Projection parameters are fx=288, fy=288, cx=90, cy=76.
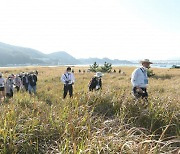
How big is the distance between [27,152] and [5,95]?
1067 centimetres

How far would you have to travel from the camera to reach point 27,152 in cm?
491

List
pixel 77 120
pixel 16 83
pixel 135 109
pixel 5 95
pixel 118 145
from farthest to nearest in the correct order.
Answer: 1. pixel 16 83
2. pixel 5 95
3. pixel 135 109
4. pixel 77 120
5. pixel 118 145

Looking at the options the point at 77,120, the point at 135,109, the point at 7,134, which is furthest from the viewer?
the point at 135,109

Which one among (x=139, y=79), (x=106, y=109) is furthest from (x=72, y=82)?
(x=106, y=109)

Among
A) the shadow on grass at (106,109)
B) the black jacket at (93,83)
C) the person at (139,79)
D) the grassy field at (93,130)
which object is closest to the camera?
the grassy field at (93,130)

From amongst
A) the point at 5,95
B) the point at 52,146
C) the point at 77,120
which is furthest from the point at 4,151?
the point at 5,95

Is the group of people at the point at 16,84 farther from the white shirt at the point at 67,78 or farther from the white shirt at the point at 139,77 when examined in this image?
the white shirt at the point at 139,77

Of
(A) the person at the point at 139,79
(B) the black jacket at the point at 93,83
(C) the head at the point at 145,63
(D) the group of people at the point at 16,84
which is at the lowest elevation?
(D) the group of people at the point at 16,84

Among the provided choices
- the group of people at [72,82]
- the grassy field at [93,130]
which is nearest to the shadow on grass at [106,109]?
the grassy field at [93,130]

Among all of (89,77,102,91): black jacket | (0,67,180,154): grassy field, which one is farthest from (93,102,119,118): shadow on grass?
(89,77,102,91): black jacket

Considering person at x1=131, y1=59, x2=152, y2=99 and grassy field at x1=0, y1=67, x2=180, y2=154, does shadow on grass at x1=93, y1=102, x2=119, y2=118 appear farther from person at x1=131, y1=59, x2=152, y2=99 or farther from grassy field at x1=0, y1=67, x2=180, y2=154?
person at x1=131, y1=59, x2=152, y2=99

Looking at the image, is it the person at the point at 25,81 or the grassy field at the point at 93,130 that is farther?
the person at the point at 25,81

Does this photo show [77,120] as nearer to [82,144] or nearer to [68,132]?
[68,132]

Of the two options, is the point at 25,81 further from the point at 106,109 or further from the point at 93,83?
the point at 106,109
